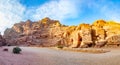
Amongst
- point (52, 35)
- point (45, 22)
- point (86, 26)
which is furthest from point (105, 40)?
point (45, 22)

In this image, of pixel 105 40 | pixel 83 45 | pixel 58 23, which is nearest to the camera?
pixel 105 40

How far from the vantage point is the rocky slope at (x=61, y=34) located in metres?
39.2

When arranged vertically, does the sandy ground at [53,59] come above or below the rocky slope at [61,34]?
below

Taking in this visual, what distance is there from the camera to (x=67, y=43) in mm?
53656

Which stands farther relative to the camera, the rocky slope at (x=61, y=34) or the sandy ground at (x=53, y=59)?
the rocky slope at (x=61, y=34)

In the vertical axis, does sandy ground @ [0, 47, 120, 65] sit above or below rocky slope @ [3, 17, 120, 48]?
below

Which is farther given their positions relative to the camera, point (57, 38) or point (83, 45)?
point (57, 38)

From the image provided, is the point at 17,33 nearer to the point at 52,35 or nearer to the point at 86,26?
the point at 52,35

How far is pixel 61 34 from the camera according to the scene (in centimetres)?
5803

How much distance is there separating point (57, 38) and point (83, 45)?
68.0ft

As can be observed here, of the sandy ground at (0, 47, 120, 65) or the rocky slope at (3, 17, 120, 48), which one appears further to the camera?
the rocky slope at (3, 17, 120, 48)

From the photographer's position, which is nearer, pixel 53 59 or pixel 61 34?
pixel 53 59

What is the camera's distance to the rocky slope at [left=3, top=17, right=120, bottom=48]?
3925 cm

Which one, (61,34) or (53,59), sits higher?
(61,34)
